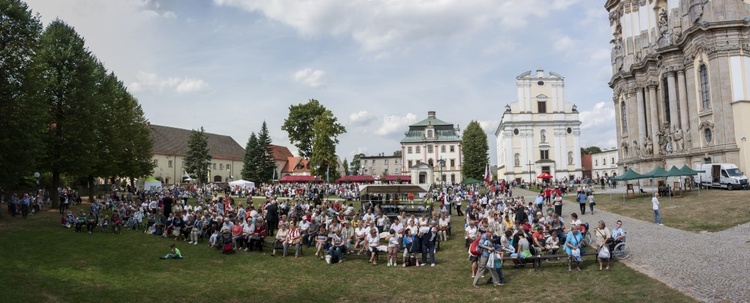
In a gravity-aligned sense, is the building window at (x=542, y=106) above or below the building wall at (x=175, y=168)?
above

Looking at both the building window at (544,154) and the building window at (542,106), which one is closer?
the building window at (544,154)

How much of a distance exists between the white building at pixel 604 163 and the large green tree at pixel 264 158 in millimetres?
60535

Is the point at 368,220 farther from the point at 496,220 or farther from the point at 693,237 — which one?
the point at 693,237

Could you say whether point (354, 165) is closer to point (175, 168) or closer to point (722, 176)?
point (175, 168)

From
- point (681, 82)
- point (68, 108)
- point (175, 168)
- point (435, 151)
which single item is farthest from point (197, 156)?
point (681, 82)

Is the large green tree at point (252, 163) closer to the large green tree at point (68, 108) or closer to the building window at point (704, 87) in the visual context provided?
the large green tree at point (68, 108)

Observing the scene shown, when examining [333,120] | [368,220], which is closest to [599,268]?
[368,220]

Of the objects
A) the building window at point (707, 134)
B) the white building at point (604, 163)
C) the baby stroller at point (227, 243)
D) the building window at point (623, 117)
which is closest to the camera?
the baby stroller at point (227, 243)

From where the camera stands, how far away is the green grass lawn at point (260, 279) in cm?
1048

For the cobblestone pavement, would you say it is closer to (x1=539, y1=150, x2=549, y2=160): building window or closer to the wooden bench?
the wooden bench

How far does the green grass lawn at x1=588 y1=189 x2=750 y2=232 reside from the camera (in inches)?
714

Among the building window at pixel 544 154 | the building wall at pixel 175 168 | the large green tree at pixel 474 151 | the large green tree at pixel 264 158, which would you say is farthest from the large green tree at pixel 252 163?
the building window at pixel 544 154

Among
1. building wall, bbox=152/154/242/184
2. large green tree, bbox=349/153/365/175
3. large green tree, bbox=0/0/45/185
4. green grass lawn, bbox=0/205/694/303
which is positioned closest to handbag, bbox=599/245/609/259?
green grass lawn, bbox=0/205/694/303

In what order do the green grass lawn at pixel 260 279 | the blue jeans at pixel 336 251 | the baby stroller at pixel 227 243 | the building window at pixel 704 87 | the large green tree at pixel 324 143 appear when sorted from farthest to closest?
the large green tree at pixel 324 143
the building window at pixel 704 87
the baby stroller at pixel 227 243
the blue jeans at pixel 336 251
the green grass lawn at pixel 260 279
